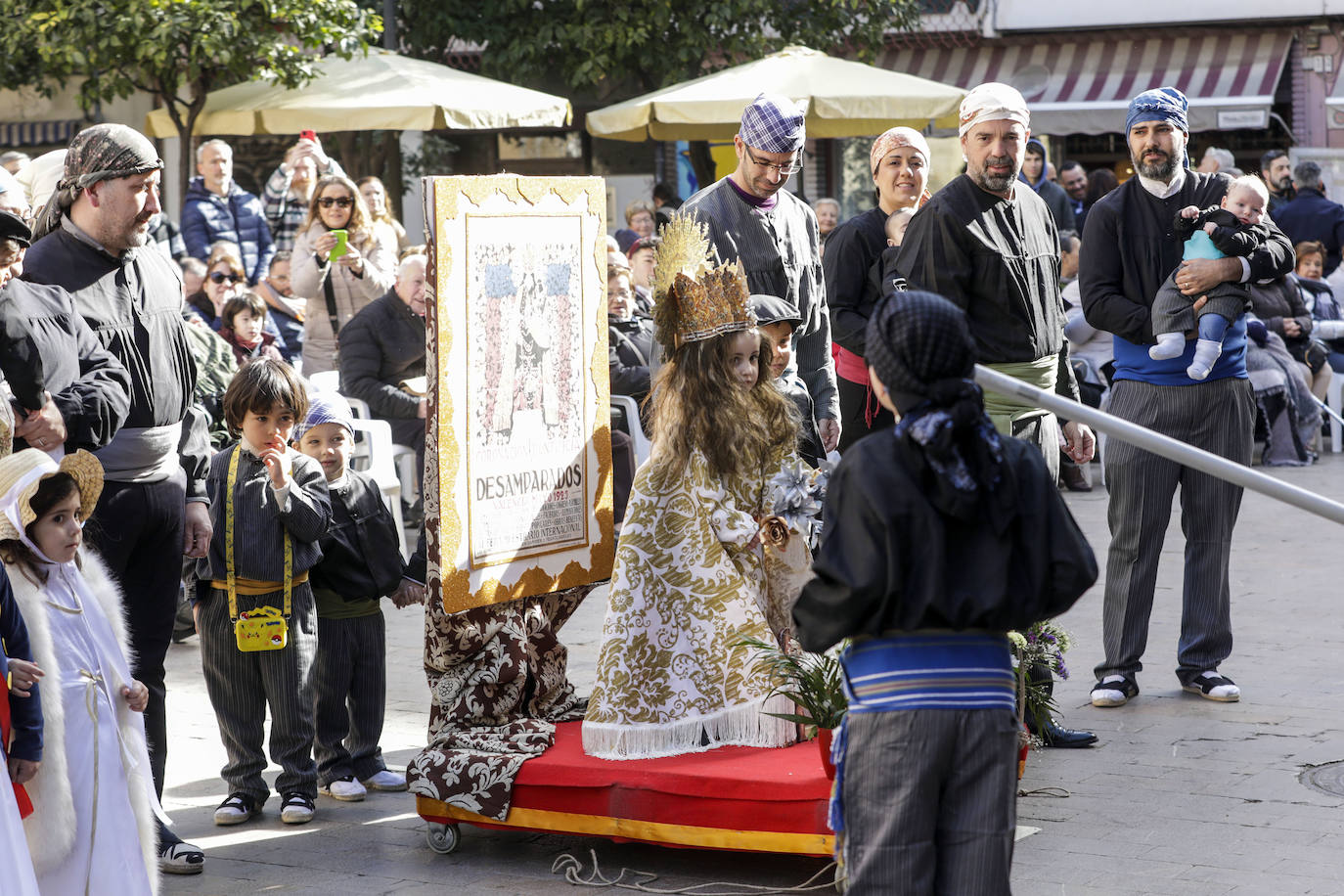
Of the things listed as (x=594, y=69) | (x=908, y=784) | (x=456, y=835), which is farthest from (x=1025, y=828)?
(x=594, y=69)

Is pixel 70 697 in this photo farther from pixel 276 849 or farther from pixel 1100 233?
pixel 1100 233

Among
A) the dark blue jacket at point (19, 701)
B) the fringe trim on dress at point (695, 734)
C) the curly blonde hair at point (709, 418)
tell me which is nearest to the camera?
the dark blue jacket at point (19, 701)

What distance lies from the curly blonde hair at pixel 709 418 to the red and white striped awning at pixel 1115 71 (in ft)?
55.5

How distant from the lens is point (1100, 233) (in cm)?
661

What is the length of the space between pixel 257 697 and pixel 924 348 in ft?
9.71

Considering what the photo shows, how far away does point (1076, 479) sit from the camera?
1177cm

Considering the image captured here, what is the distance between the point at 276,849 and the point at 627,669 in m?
1.17

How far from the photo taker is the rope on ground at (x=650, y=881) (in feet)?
15.5

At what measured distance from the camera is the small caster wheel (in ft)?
16.8

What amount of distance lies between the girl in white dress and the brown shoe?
27.3 ft

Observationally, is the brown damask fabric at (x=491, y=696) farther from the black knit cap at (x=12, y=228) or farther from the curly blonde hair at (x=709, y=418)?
the black knit cap at (x=12, y=228)

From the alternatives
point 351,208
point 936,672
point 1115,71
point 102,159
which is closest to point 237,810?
point 102,159

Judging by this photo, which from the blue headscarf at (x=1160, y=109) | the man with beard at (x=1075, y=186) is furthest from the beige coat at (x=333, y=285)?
the man with beard at (x=1075, y=186)

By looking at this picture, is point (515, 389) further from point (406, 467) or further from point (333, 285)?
point (333, 285)
